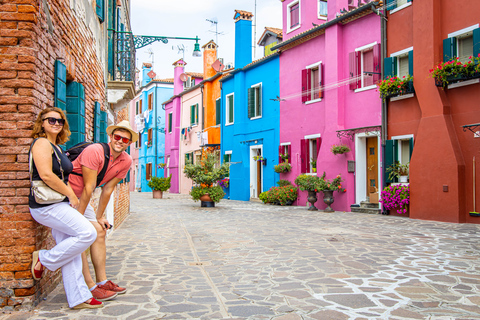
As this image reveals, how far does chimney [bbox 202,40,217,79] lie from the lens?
1125 inches

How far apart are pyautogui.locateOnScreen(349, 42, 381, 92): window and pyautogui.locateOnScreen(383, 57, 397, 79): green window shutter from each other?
1.33 ft

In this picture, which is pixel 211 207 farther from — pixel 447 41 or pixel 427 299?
pixel 427 299

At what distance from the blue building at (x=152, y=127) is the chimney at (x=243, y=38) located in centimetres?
1513

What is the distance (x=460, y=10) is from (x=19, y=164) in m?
12.1

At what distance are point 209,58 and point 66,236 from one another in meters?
25.8

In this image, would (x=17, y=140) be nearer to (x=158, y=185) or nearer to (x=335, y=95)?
(x=335, y=95)

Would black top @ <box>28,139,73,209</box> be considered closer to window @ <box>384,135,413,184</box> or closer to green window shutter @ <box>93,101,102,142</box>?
green window shutter @ <box>93,101,102,142</box>

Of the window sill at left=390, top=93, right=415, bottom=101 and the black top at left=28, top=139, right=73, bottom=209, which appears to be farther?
the window sill at left=390, top=93, right=415, bottom=101

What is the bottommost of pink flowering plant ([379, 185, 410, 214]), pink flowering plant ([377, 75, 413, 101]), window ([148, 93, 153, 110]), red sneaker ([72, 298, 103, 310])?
red sneaker ([72, 298, 103, 310])

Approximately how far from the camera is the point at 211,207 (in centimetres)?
1709

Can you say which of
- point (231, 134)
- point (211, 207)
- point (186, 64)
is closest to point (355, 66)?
point (211, 207)

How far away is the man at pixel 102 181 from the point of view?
161 inches

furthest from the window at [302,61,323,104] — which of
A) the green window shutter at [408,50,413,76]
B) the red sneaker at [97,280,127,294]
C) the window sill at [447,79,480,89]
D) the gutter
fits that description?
the red sneaker at [97,280,127,294]

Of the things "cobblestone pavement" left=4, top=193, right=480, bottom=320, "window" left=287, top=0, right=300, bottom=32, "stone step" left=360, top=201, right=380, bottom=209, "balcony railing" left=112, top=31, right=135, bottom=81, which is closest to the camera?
"cobblestone pavement" left=4, top=193, right=480, bottom=320
